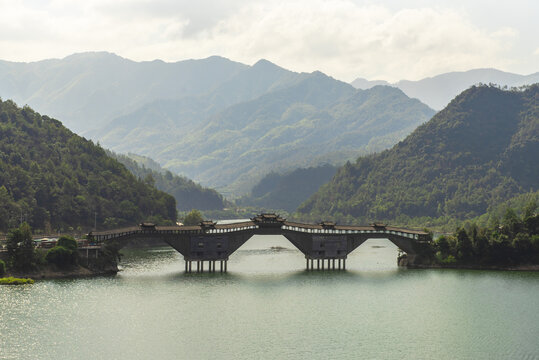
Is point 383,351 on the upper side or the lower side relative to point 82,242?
lower

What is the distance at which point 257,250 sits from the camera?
198375mm

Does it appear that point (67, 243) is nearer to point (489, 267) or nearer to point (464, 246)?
point (464, 246)

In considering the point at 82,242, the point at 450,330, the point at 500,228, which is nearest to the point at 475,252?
the point at 500,228

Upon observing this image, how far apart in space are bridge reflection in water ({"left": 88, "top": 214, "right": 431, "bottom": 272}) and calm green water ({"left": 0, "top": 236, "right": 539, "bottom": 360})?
565 cm

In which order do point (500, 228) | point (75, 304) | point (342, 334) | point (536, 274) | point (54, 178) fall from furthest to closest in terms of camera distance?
point (54, 178) → point (500, 228) → point (536, 274) → point (75, 304) → point (342, 334)

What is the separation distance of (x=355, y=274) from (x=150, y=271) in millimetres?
38415

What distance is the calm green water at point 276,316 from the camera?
262 ft

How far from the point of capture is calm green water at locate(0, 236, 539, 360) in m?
79.8

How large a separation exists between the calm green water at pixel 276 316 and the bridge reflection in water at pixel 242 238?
5649 millimetres

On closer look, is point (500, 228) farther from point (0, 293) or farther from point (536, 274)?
point (0, 293)

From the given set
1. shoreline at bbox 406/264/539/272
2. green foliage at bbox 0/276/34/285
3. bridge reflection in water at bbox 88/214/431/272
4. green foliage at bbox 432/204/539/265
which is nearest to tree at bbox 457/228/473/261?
green foliage at bbox 432/204/539/265

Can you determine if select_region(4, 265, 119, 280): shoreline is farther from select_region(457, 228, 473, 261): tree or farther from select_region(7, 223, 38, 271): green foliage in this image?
select_region(457, 228, 473, 261): tree

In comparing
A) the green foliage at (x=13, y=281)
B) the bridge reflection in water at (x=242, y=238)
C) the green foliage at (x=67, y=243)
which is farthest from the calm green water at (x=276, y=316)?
the green foliage at (x=67, y=243)

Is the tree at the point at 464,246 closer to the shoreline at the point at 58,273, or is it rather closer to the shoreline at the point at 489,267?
the shoreline at the point at 489,267
